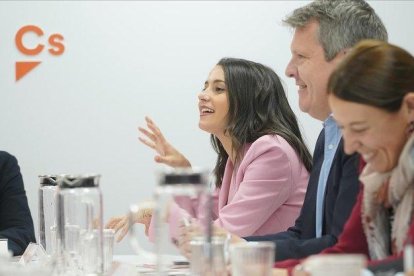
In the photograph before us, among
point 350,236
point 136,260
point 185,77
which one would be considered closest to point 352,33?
point 350,236

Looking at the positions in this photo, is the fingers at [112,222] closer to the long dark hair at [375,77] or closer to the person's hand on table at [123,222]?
the person's hand on table at [123,222]

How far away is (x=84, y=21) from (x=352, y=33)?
7.54 ft

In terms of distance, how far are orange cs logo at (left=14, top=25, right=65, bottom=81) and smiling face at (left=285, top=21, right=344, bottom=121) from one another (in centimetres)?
212

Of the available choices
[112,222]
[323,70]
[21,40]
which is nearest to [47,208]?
[112,222]

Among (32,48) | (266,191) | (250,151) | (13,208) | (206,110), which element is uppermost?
(32,48)

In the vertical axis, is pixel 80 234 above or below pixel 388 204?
below

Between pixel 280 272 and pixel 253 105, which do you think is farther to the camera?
pixel 253 105

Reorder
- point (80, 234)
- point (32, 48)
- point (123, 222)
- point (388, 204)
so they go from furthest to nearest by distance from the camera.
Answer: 1. point (32, 48)
2. point (123, 222)
3. point (80, 234)
4. point (388, 204)

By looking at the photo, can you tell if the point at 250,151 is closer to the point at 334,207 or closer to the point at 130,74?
the point at 334,207

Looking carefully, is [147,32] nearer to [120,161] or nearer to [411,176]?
[120,161]

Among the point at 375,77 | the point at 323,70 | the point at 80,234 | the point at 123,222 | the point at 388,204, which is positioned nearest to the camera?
the point at 375,77

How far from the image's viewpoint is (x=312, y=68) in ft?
8.23

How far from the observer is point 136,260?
262 centimetres

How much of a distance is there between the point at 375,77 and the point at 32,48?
3026 mm
